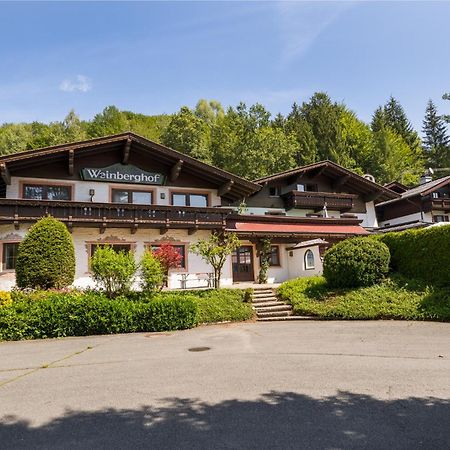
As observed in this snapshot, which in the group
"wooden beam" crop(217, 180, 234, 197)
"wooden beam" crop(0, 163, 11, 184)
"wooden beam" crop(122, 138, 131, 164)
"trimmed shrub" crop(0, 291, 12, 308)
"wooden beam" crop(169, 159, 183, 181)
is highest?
"wooden beam" crop(122, 138, 131, 164)

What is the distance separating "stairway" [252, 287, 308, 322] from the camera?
49.5ft

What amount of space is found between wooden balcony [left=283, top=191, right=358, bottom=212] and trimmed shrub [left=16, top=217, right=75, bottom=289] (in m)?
17.3

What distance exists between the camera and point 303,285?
17.3 meters

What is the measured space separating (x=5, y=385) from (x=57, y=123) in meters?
51.4

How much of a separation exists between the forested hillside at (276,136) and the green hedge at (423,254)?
24.5 m

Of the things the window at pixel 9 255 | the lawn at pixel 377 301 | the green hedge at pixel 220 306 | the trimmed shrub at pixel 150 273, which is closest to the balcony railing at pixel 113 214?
the window at pixel 9 255

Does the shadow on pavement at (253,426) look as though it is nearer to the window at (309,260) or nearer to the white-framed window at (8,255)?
the white-framed window at (8,255)

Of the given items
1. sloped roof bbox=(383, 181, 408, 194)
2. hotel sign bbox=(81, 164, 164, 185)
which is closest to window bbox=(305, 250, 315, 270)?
hotel sign bbox=(81, 164, 164, 185)

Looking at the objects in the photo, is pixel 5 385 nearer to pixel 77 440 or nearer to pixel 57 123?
pixel 77 440

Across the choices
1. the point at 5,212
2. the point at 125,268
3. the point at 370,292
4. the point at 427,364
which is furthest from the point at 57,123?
the point at 427,364

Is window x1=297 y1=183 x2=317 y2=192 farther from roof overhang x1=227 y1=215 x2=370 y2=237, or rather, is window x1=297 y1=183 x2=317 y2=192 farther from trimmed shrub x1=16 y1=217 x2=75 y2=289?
trimmed shrub x1=16 y1=217 x2=75 y2=289

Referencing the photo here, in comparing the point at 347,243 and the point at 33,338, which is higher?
the point at 347,243

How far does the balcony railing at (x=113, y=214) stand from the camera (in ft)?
57.0

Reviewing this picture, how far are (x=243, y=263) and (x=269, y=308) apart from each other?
24.1 feet
